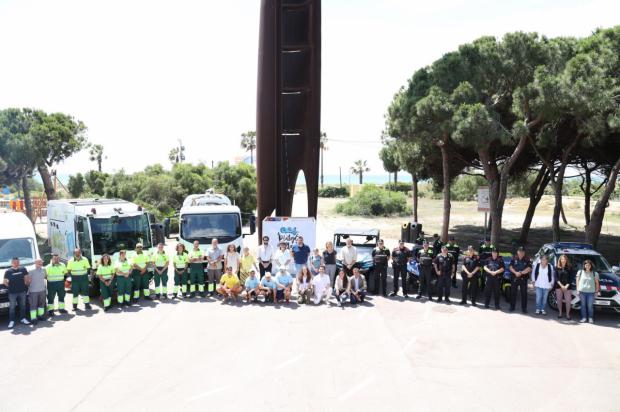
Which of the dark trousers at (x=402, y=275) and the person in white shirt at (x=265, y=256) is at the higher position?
the person in white shirt at (x=265, y=256)

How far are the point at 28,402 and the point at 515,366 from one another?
7569mm

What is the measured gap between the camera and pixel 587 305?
37.5ft

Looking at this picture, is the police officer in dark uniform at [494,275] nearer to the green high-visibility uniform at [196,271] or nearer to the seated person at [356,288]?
the seated person at [356,288]

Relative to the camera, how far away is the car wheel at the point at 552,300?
41.3 feet

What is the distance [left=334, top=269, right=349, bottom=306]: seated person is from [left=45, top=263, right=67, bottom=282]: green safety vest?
653cm

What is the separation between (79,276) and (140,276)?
1.48 m

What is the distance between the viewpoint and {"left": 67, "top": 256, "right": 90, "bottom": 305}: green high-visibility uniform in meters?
12.0

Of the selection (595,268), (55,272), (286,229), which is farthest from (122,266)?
(595,268)

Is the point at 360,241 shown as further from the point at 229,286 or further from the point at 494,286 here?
the point at 229,286

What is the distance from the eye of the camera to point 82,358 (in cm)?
888

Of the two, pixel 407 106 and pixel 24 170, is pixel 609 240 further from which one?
pixel 24 170

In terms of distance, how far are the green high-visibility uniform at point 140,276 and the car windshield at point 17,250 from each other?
2303 millimetres

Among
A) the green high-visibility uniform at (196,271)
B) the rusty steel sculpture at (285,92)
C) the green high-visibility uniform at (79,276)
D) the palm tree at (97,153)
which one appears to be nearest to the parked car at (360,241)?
the green high-visibility uniform at (196,271)

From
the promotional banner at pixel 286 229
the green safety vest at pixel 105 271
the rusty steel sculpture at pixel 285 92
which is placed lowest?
the green safety vest at pixel 105 271
